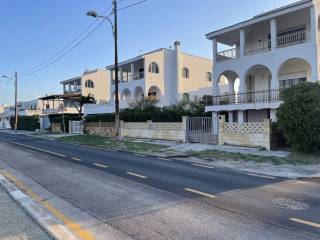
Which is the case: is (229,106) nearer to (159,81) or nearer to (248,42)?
(248,42)

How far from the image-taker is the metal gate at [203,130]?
20.9 metres

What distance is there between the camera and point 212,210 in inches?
250

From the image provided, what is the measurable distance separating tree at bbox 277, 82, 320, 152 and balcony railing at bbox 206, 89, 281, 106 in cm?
718

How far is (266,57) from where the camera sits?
79.3 feet

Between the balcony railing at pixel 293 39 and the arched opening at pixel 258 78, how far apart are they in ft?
7.50

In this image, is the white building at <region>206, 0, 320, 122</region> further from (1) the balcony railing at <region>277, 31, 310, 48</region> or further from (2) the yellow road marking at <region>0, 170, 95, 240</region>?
(2) the yellow road marking at <region>0, 170, 95, 240</region>

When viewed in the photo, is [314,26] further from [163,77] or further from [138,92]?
[138,92]

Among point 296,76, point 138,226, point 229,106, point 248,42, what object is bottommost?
point 138,226

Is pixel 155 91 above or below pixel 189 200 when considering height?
above

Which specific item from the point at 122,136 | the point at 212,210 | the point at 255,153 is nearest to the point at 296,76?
the point at 255,153

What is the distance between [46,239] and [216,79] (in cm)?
2471

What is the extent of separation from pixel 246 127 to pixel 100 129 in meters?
18.1

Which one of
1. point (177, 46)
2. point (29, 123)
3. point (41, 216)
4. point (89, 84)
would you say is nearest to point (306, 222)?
point (41, 216)

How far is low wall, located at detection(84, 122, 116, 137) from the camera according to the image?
31097 mm
